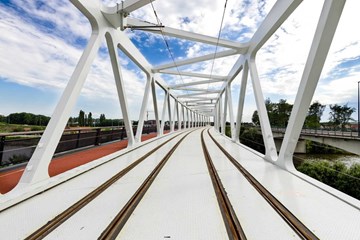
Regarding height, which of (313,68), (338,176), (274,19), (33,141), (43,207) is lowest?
(338,176)

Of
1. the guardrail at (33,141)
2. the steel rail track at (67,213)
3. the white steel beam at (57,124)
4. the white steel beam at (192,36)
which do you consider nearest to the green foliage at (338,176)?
the white steel beam at (192,36)

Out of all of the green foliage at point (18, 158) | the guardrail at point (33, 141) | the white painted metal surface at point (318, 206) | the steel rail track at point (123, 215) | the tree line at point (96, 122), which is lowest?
the white painted metal surface at point (318, 206)

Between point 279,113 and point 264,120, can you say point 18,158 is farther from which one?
point 279,113

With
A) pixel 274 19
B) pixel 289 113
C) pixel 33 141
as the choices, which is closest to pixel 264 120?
pixel 274 19

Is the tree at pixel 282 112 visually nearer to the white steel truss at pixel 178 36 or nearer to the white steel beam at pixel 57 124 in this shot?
the white steel truss at pixel 178 36

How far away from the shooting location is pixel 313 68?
9.50 ft

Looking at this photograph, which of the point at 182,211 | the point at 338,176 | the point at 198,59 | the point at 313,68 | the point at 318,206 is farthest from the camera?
the point at 338,176

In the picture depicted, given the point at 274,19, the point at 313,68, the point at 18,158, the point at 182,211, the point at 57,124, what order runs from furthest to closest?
the point at 274,19
the point at 18,158
the point at 57,124
the point at 313,68
the point at 182,211

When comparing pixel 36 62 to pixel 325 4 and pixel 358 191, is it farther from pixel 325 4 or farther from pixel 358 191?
pixel 358 191

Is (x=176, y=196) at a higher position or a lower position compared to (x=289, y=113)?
lower

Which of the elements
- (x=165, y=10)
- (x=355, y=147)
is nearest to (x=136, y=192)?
(x=165, y=10)

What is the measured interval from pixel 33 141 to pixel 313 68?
6321 millimetres

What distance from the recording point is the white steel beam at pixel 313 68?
2.56m

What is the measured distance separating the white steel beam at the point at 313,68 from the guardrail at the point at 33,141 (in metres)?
5.56
